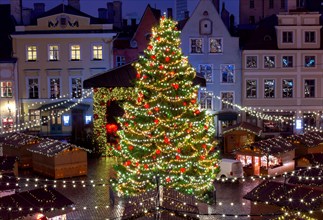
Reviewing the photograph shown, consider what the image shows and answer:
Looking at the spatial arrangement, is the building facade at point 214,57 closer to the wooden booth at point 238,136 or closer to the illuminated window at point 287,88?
the illuminated window at point 287,88

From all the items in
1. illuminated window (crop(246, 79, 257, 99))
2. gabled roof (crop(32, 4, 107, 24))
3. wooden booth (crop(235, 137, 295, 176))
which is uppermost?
gabled roof (crop(32, 4, 107, 24))

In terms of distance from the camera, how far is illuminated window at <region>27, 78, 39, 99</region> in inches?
1641

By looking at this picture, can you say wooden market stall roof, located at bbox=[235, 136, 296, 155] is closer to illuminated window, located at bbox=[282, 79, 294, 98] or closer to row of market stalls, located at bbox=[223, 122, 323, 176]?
row of market stalls, located at bbox=[223, 122, 323, 176]

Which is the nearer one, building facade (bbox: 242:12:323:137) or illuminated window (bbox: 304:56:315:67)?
building facade (bbox: 242:12:323:137)

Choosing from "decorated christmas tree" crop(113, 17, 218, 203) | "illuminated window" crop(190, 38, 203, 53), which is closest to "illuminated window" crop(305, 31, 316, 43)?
"illuminated window" crop(190, 38, 203, 53)

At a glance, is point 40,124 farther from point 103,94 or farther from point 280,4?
point 280,4

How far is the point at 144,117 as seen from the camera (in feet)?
69.1

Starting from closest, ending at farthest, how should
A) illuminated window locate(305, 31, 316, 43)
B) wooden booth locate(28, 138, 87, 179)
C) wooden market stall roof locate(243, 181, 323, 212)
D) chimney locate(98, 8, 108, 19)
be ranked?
wooden market stall roof locate(243, 181, 323, 212) → wooden booth locate(28, 138, 87, 179) → illuminated window locate(305, 31, 316, 43) → chimney locate(98, 8, 108, 19)

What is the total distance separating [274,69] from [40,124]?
1711 centimetres

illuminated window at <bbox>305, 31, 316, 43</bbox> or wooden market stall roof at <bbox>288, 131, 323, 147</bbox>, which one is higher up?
illuminated window at <bbox>305, 31, 316, 43</bbox>

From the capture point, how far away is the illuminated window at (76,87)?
41812 millimetres

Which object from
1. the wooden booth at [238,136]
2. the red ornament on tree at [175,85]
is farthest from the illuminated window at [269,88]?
the red ornament on tree at [175,85]

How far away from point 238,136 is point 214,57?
358 inches

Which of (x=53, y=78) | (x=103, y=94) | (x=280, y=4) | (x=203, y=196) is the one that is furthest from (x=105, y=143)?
(x=280, y=4)
